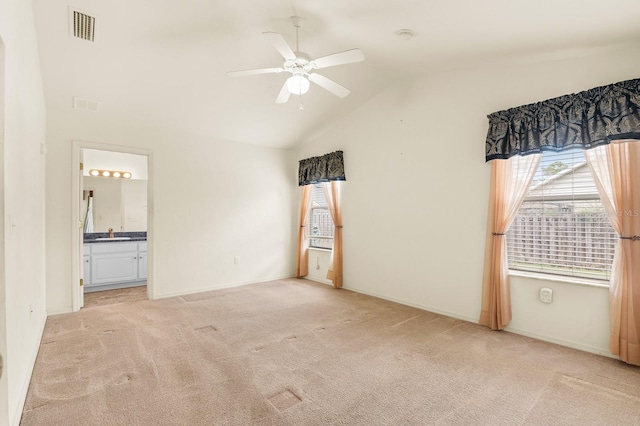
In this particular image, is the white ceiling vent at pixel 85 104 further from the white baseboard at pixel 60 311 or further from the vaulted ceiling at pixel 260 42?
the white baseboard at pixel 60 311

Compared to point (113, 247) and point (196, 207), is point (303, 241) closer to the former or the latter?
point (196, 207)

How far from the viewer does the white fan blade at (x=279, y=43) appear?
2303 mm

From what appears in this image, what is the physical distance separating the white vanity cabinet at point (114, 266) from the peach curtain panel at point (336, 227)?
10.9 feet

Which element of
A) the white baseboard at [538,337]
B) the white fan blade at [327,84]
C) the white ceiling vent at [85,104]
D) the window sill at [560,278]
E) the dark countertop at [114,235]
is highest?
the white ceiling vent at [85,104]

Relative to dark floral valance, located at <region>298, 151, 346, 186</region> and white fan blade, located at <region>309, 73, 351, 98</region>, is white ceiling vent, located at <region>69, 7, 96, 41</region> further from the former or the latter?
dark floral valance, located at <region>298, 151, 346, 186</region>

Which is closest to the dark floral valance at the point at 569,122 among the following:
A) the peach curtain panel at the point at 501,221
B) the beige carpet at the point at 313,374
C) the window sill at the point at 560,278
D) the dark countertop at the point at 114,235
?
the peach curtain panel at the point at 501,221

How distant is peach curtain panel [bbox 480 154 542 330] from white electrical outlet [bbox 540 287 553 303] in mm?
290

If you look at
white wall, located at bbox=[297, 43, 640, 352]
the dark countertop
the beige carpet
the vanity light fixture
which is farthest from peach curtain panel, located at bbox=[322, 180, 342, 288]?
the vanity light fixture

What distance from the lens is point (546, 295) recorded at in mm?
3129

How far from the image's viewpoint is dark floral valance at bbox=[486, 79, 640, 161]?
2643 mm

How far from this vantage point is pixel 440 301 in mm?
3979

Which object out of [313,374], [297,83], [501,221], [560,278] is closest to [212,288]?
[313,374]

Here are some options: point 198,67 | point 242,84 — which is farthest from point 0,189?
point 242,84

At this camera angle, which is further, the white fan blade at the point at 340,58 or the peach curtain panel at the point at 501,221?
the peach curtain panel at the point at 501,221
